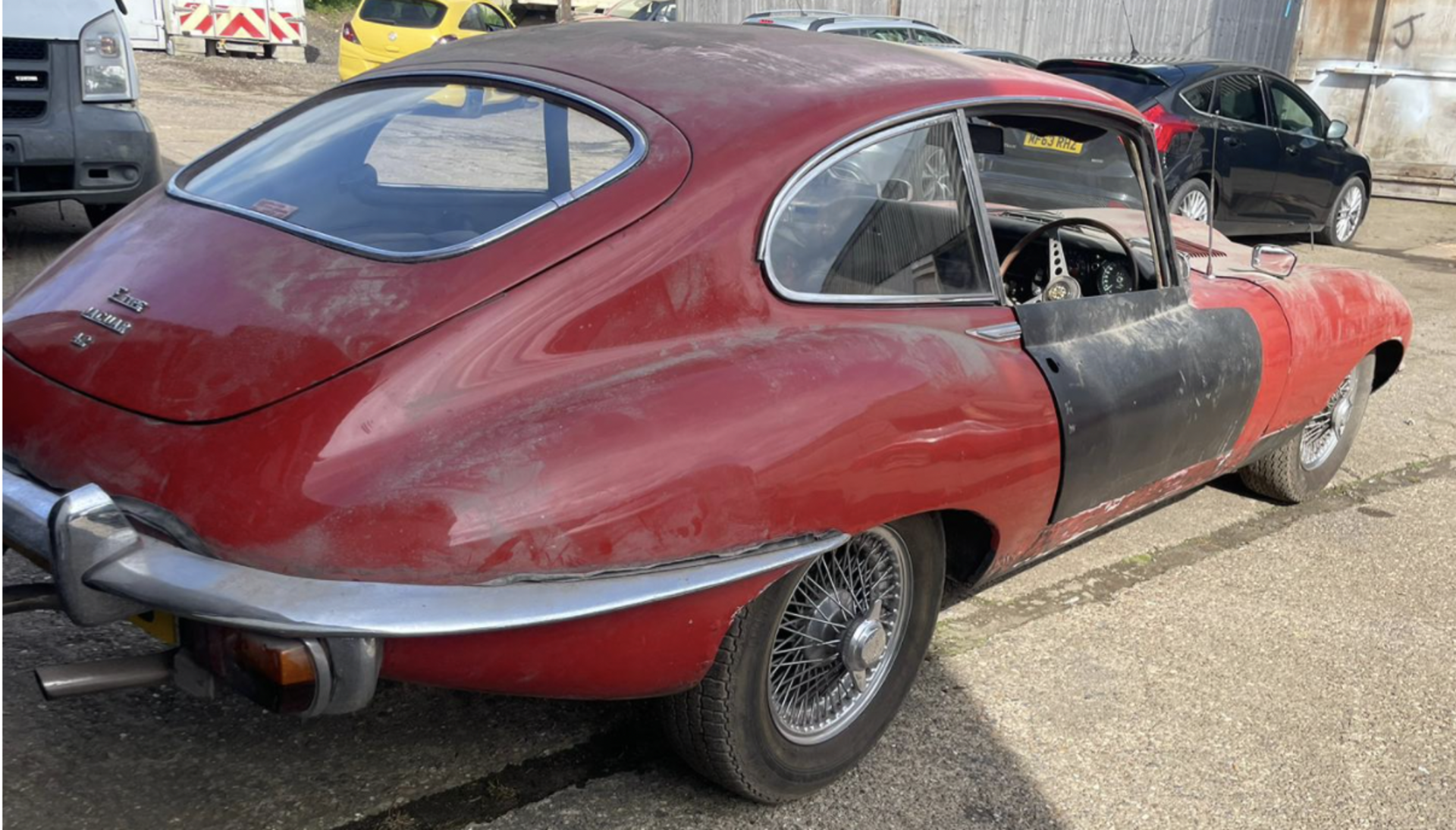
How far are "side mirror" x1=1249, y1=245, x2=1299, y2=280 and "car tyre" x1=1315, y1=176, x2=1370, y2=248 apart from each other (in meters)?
7.87

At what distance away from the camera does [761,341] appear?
8.27 feet

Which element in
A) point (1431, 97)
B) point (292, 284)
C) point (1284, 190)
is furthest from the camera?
point (1431, 97)

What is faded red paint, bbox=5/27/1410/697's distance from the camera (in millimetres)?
2127

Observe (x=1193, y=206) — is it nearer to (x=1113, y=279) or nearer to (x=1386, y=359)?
(x=1386, y=359)

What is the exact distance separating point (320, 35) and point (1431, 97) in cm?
2161

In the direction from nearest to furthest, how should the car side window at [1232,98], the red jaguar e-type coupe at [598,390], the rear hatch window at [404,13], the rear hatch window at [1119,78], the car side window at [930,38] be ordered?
the red jaguar e-type coupe at [598,390]
the rear hatch window at [1119,78]
the car side window at [1232,98]
the car side window at [930,38]
the rear hatch window at [404,13]

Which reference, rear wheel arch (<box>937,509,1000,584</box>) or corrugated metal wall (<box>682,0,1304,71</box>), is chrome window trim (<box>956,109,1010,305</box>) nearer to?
rear wheel arch (<box>937,509,1000,584</box>)

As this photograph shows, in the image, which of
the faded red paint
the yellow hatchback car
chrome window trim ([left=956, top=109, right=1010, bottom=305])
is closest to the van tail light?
chrome window trim ([left=956, top=109, right=1010, bottom=305])

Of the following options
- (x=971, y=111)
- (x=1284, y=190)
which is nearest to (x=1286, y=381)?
(x=971, y=111)

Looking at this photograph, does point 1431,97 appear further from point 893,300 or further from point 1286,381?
point 893,300

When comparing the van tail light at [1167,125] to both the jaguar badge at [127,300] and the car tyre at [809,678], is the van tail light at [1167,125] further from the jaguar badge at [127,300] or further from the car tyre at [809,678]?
the jaguar badge at [127,300]

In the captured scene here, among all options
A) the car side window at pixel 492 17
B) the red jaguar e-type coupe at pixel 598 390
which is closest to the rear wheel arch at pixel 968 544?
the red jaguar e-type coupe at pixel 598 390

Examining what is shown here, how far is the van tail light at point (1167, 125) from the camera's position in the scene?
30.6 ft

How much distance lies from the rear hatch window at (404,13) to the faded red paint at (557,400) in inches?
622
